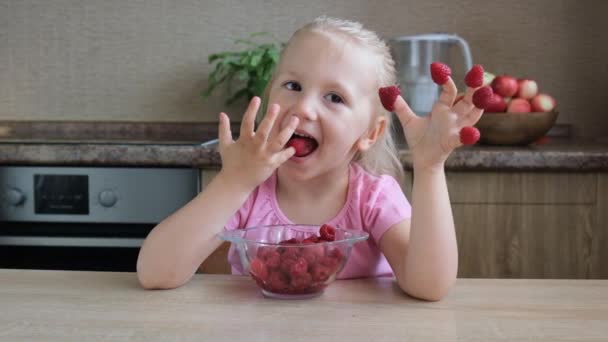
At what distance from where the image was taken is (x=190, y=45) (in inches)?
102

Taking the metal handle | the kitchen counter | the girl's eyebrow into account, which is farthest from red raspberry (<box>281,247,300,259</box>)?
the metal handle

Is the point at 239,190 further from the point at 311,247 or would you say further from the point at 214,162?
the point at 214,162

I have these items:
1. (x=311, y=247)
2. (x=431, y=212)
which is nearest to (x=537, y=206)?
(x=431, y=212)

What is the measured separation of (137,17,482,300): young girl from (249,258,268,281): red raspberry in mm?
122

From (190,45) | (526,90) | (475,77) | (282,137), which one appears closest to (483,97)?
(475,77)

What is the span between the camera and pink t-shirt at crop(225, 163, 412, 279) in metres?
1.21

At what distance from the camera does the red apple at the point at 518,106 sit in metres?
2.13

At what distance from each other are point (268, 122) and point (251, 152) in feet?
0.22

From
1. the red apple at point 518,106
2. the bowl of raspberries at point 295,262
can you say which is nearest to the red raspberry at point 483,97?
the bowl of raspberries at point 295,262

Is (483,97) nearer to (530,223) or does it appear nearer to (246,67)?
(530,223)

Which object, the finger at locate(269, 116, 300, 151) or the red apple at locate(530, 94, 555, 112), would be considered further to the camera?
the red apple at locate(530, 94, 555, 112)

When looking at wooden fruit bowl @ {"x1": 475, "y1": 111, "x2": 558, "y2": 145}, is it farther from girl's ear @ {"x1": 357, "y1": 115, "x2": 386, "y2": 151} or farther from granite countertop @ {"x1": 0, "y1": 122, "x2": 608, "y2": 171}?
girl's ear @ {"x1": 357, "y1": 115, "x2": 386, "y2": 151}

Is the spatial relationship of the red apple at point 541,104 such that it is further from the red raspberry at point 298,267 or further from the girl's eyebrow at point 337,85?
the red raspberry at point 298,267

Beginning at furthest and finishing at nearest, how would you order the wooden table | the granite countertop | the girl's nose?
the granite countertop, the girl's nose, the wooden table
